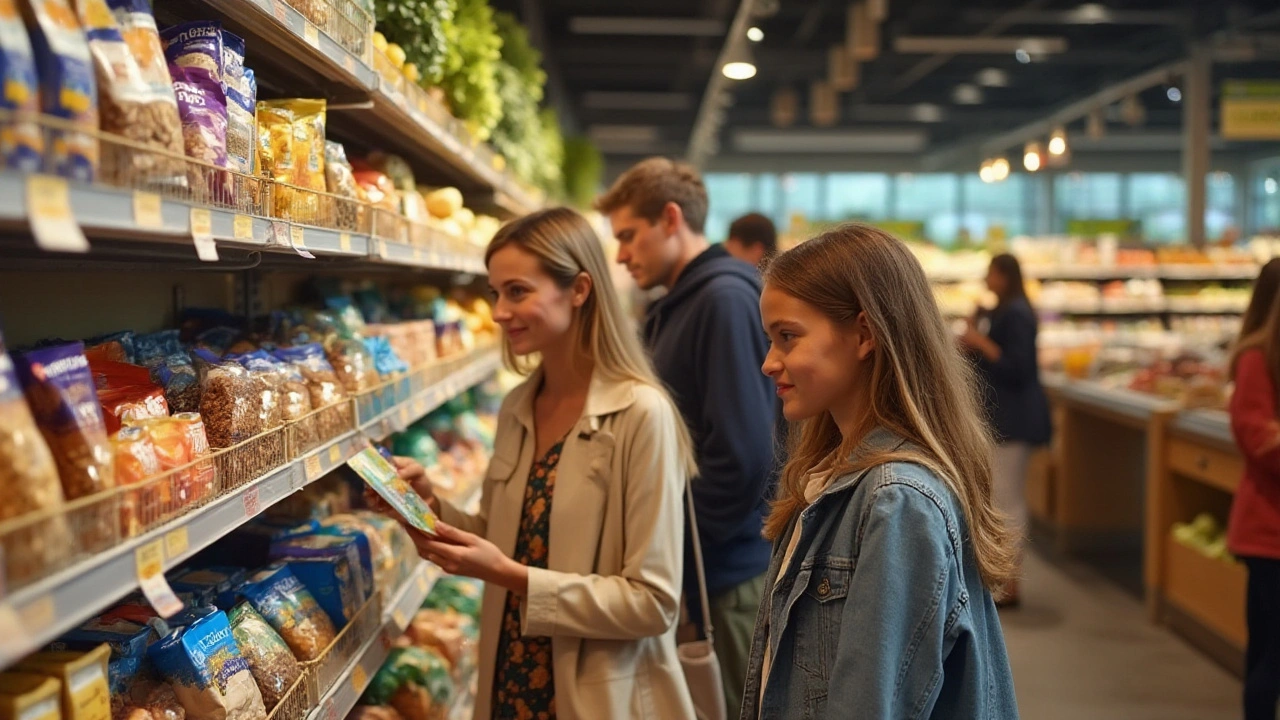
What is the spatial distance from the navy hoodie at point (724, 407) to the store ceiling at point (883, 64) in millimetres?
4878

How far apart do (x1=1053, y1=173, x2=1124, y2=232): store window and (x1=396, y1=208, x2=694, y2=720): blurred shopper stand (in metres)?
19.0

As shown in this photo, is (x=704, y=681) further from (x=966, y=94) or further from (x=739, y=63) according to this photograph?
(x=966, y=94)

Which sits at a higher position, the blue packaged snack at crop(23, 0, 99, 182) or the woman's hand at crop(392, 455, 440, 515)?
the blue packaged snack at crop(23, 0, 99, 182)

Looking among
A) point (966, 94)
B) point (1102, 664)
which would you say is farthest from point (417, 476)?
point (966, 94)

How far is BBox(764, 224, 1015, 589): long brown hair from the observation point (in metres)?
1.61

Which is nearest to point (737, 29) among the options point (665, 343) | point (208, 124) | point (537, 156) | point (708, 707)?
point (537, 156)

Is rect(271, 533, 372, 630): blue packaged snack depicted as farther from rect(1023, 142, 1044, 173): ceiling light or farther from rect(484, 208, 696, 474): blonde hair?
rect(1023, 142, 1044, 173): ceiling light

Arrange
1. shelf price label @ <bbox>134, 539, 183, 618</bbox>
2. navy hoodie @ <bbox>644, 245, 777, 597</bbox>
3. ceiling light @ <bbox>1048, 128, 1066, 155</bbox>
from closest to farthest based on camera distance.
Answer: shelf price label @ <bbox>134, 539, 183, 618</bbox> → navy hoodie @ <bbox>644, 245, 777, 597</bbox> → ceiling light @ <bbox>1048, 128, 1066, 155</bbox>

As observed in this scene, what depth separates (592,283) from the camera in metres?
2.36

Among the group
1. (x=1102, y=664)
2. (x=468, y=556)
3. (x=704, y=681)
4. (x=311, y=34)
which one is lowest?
(x=1102, y=664)

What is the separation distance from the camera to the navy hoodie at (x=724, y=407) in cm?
279

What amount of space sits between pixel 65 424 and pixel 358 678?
1.07m

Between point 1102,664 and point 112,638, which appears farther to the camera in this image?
point 1102,664

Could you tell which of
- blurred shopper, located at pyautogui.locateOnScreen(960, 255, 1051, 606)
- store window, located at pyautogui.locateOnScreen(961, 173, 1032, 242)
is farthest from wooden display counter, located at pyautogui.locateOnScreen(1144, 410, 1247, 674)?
store window, located at pyautogui.locateOnScreen(961, 173, 1032, 242)
